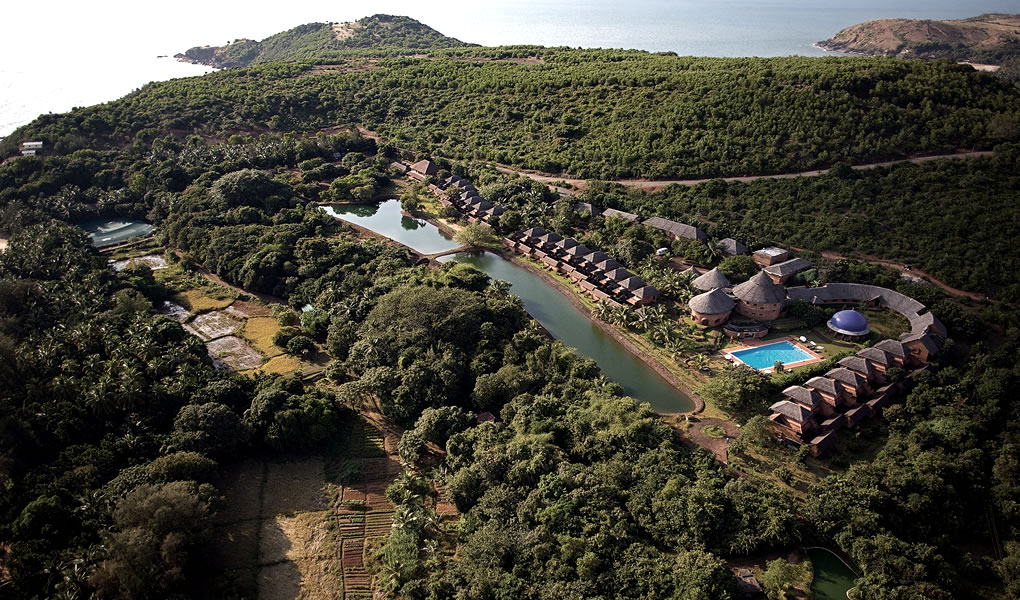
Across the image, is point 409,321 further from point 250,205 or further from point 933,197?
point 933,197

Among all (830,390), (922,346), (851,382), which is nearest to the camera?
(830,390)

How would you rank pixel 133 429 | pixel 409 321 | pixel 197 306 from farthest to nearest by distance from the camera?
1. pixel 197 306
2. pixel 409 321
3. pixel 133 429

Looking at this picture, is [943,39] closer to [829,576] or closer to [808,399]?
[808,399]

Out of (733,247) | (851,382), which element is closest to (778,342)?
(851,382)

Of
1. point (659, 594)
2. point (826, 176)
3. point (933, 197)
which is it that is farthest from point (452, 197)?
Result: point (659, 594)

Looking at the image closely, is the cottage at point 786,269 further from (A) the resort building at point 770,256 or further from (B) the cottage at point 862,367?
(B) the cottage at point 862,367

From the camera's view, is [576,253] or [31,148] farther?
[31,148]
